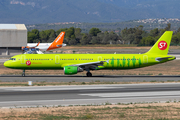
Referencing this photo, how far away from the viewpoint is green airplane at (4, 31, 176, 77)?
46.4 metres

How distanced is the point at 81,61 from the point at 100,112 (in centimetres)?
2689

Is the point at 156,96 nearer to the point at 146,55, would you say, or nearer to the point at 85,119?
the point at 85,119

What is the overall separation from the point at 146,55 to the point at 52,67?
50.1ft

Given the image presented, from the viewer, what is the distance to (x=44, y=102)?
80.6 feet

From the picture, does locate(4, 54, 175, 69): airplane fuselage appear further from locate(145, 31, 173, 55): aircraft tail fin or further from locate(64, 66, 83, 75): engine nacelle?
locate(64, 66, 83, 75): engine nacelle

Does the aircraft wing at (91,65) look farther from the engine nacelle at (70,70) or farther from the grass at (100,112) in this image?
the grass at (100,112)

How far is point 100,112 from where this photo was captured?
20.7 meters

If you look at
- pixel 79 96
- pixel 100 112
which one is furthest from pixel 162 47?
pixel 100 112

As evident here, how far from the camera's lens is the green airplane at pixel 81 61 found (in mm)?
46406

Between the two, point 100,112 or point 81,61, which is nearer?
point 100,112

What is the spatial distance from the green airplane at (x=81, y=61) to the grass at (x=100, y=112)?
23007 mm

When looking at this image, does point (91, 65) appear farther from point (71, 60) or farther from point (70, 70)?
point (70, 70)

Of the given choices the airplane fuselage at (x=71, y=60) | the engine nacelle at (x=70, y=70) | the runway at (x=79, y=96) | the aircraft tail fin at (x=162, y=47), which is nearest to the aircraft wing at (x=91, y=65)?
the airplane fuselage at (x=71, y=60)

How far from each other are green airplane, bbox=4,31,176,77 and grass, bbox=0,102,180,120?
23007 millimetres
